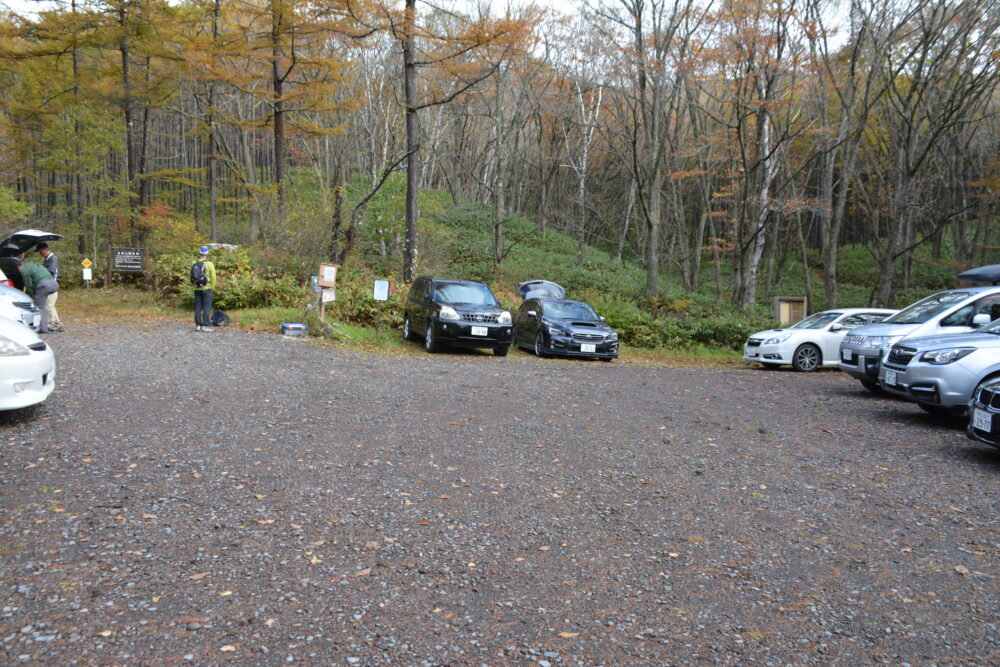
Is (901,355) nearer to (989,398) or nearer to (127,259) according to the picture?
(989,398)

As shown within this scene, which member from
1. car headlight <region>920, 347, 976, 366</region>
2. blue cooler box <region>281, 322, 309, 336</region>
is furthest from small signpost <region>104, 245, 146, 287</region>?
car headlight <region>920, 347, 976, 366</region>

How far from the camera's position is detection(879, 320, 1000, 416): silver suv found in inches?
284

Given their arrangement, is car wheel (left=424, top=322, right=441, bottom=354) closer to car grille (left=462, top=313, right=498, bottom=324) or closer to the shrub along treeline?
car grille (left=462, top=313, right=498, bottom=324)

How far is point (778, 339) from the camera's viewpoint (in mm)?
14305

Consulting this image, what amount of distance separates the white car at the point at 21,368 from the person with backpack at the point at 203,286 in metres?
7.31

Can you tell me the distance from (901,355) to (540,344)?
762 centimetres

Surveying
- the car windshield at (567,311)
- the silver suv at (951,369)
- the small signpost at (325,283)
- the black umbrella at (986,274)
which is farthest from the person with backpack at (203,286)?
the black umbrella at (986,274)

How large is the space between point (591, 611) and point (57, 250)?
1213 inches

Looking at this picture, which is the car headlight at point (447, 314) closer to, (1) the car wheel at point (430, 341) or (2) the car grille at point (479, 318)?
(2) the car grille at point (479, 318)

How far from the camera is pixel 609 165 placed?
140ft

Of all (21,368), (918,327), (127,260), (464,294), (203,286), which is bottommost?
(21,368)

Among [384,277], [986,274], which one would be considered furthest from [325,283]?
[986,274]

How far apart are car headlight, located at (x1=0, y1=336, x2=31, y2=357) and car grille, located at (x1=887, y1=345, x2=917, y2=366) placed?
32.6 feet

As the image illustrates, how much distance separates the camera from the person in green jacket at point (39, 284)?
39.4 ft
